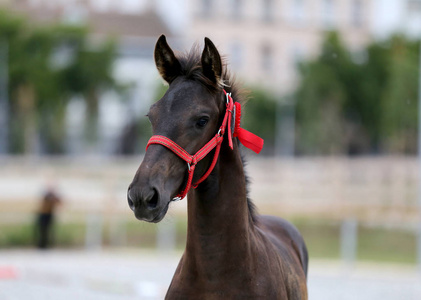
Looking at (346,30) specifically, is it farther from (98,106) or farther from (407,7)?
(98,106)

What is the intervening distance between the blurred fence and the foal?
12.9 metres

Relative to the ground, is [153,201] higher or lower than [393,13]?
lower

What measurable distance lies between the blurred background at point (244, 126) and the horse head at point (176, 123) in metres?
0.56

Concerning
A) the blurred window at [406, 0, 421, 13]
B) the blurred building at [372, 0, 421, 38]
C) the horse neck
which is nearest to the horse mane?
the horse neck

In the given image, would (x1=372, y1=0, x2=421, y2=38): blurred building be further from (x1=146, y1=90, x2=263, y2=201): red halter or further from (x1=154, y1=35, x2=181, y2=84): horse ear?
(x1=154, y1=35, x2=181, y2=84): horse ear

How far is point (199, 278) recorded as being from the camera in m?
4.10

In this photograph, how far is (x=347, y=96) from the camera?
49.3 metres

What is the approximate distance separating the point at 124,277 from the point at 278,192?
→ 830 inches

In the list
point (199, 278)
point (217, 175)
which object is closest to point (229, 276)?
point (199, 278)

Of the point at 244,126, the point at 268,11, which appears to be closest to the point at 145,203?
the point at 244,126

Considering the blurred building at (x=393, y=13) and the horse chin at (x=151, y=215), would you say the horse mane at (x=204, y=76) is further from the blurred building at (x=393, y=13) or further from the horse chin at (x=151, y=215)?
the blurred building at (x=393, y=13)

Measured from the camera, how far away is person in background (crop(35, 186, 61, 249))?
18.8m

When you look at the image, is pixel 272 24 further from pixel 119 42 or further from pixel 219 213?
pixel 219 213

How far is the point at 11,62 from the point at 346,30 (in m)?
36.8
